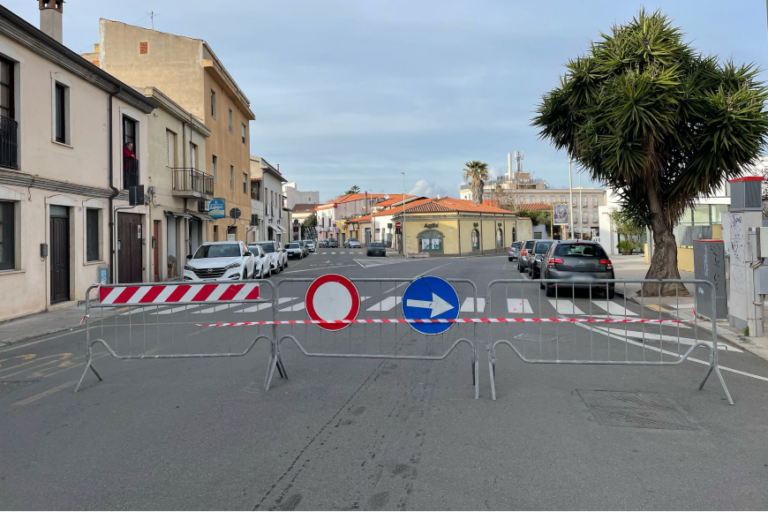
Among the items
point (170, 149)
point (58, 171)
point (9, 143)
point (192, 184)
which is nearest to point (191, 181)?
point (192, 184)

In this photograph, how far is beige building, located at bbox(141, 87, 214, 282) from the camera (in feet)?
69.4

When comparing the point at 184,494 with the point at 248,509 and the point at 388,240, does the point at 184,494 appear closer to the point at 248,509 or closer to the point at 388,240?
the point at 248,509

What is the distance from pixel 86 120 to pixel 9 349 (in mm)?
9052

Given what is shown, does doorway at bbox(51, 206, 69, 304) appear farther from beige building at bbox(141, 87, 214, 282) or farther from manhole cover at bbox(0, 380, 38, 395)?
manhole cover at bbox(0, 380, 38, 395)

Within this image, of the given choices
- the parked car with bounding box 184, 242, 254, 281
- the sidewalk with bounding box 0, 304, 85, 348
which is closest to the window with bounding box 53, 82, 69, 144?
the sidewalk with bounding box 0, 304, 85, 348

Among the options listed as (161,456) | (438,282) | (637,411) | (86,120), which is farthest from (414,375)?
(86,120)

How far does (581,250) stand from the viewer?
1518cm

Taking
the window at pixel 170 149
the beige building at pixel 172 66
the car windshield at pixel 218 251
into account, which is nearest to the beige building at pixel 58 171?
the car windshield at pixel 218 251

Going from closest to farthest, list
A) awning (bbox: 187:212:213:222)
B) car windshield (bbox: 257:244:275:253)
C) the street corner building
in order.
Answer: awning (bbox: 187:212:213:222) → car windshield (bbox: 257:244:275:253) → the street corner building

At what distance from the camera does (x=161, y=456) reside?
4219mm

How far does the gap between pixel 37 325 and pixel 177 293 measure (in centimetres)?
677

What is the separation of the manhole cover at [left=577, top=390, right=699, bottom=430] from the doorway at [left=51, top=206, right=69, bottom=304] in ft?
46.0

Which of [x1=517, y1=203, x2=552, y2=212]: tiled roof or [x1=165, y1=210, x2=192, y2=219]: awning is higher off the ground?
[x1=517, y1=203, x2=552, y2=212]: tiled roof

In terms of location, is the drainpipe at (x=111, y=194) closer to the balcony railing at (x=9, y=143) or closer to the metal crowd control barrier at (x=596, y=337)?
the balcony railing at (x=9, y=143)
